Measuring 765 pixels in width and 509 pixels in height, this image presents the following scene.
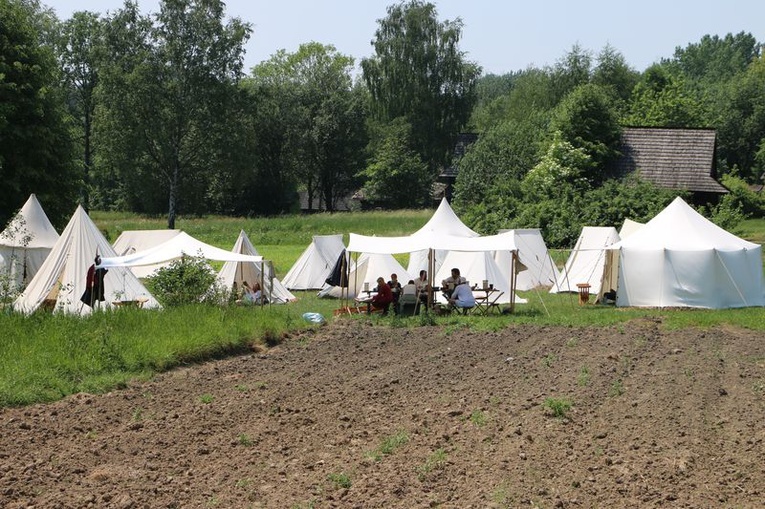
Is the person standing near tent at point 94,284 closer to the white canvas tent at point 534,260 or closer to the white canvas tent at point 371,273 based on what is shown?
the white canvas tent at point 371,273

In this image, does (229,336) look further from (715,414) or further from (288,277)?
(288,277)

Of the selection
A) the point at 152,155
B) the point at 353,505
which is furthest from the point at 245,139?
the point at 353,505

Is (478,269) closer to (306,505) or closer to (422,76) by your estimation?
(306,505)

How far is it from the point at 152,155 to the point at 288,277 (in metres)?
25.2

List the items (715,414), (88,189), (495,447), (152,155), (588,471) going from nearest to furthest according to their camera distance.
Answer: (588,471)
(495,447)
(715,414)
(88,189)
(152,155)

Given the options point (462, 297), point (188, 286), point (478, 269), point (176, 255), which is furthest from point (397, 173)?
point (188, 286)

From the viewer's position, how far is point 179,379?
13.5 m

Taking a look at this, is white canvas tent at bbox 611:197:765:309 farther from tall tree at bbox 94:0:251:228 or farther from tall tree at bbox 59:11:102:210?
tall tree at bbox 59:11:102:210

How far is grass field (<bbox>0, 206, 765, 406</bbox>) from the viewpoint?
501 inches

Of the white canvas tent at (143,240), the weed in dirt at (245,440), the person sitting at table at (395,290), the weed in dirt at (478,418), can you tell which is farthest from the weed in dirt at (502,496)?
the white canvas tent at (143,240)

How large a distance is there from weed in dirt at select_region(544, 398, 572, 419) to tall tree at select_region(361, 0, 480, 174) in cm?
5092

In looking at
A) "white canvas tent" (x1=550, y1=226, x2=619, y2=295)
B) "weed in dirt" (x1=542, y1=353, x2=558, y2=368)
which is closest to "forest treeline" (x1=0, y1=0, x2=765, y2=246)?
"white canvas tent" (x1=550, y1=226, x2=619, y2=295)

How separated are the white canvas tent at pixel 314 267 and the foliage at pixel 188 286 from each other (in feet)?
24.4

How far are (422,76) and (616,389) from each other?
50032 millimetres
